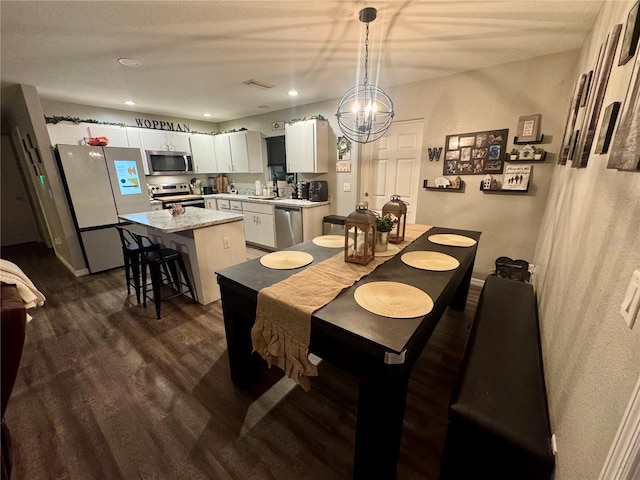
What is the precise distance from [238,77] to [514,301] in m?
3.56

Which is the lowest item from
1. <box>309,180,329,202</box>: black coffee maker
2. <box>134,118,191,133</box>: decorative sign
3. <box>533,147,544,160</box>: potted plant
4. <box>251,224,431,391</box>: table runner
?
<box>251,224,431,391</box>: table runner

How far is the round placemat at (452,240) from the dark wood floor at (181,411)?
0.85m

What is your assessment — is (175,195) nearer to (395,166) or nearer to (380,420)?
(395,166)

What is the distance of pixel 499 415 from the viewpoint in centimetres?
96

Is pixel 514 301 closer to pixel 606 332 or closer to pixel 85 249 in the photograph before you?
pixel 606 332

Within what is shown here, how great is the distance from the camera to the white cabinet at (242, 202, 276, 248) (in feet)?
14.7

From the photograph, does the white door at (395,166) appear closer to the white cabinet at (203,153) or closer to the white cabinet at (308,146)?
the white cabinet at (308,146)

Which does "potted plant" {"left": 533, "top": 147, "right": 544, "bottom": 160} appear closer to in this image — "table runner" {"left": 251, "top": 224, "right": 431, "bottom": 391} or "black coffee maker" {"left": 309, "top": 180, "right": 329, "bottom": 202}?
"table runner" {"left": 251, "top": 224, "right": 431, "bottom": 391}

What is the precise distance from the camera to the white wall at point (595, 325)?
2.00 ft

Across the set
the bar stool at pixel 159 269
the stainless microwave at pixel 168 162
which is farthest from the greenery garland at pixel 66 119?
the bar stool at pixel 159 269

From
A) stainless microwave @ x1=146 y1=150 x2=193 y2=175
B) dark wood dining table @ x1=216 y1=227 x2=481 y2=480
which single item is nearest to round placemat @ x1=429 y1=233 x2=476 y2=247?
dark wood dining table @ x1=216 y1=227 x2=481 y2=480

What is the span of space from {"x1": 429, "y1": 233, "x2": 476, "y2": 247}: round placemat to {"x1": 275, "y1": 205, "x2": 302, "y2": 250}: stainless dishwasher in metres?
2.30

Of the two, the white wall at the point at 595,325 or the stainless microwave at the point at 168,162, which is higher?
the stainless microwave at the point at 168,162

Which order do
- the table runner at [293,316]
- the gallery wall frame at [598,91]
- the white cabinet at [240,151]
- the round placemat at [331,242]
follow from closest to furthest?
the table runner at [293,316]
the gallery wall frame at [598,91]
the round placemat at [331,242]
the white cabinet at [240,151]
